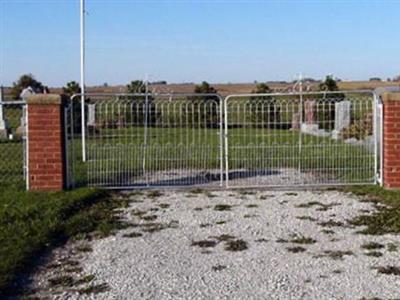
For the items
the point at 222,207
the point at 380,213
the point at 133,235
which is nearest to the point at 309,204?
the point at 380,213

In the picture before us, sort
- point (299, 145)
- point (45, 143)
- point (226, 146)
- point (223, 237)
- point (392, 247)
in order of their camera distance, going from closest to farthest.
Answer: point (392, 247) → point (223, 237) → point (45, 143) → point (226, 146) → point (299, 145)

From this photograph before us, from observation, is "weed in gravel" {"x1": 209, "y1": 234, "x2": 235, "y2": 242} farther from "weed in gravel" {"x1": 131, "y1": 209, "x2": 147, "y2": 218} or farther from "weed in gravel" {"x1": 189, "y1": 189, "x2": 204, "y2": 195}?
"weed in gravel" {"x1": 189, "y1": 189, "x2": 204, "y2": 195}

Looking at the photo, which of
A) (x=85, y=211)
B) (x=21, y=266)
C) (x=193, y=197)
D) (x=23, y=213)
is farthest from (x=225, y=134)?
(x=21, y=266)

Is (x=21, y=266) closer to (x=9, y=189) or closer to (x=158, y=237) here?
(x=158, y=237)

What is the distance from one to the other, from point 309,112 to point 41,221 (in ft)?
34.3

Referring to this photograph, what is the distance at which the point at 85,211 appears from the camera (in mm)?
8703

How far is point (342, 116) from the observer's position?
1634 cm

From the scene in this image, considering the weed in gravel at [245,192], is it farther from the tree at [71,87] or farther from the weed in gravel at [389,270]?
the tree at [71,87]

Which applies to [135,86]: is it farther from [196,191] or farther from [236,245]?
[236,245]

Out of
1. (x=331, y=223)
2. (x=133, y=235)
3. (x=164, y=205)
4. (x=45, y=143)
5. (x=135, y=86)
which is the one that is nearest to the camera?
(x=133, y=235)

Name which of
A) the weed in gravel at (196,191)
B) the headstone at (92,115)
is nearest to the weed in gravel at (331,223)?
the weed in gravel at (196,191)

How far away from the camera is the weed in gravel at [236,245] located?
668 cm

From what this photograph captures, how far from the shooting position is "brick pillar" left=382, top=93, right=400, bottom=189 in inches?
400

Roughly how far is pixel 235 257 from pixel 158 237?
1199 mm
